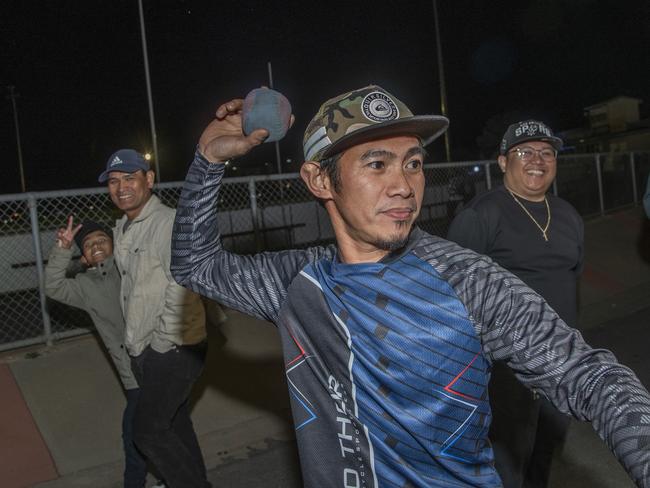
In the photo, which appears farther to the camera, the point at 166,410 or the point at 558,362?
the point at 166,410

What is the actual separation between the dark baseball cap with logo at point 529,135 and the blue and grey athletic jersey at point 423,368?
6.33ft

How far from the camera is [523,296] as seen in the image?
1.38m

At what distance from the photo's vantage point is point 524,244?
3.06 metres

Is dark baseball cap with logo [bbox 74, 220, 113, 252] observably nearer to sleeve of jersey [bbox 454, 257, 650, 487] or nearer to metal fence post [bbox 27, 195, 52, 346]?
metal fence post [bbox 27, 195, 52, 346]

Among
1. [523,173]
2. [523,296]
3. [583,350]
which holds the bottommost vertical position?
[583,350]

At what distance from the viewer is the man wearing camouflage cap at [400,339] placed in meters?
1.32

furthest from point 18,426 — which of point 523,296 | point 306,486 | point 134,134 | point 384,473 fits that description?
point 134,134

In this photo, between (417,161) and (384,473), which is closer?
(384,473)

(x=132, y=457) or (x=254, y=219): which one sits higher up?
(x=254, y=219)

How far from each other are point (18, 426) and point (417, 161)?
4.57 metres

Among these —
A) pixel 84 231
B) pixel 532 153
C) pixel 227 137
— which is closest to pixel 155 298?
pixel 84 231

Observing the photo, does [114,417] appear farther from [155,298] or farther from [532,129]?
[532,129]

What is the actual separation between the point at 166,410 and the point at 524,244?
231cm

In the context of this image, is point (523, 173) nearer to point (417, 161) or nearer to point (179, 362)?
point (417, 161)
